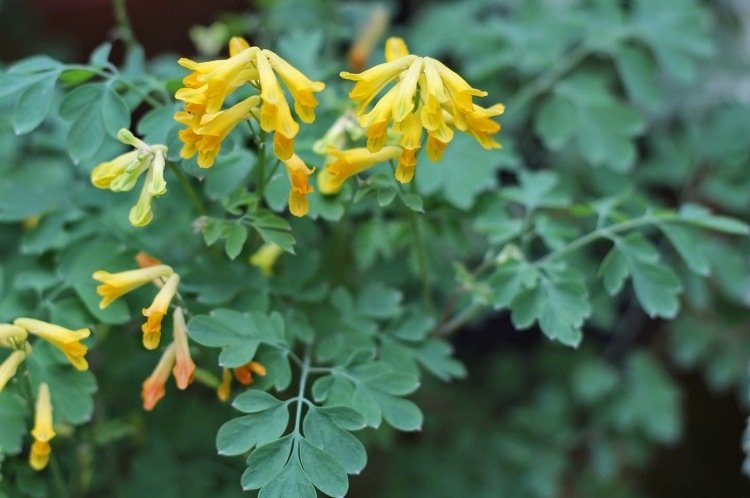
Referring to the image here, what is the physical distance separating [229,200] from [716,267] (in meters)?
0.94

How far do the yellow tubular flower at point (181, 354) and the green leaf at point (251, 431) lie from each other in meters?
0.08

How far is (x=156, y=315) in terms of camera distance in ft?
2.88

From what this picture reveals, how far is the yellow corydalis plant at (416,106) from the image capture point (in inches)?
32.9

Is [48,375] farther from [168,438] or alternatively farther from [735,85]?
[735,85]

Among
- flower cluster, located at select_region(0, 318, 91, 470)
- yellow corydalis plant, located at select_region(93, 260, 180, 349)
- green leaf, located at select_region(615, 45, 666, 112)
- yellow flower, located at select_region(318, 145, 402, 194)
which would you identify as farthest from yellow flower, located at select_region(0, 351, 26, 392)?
green leaf, located at select_region(615, 45, 666, 112)

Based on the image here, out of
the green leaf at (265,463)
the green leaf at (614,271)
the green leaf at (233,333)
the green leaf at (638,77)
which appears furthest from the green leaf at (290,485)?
the green leaf at (638,77)

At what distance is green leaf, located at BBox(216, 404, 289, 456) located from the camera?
87 cm

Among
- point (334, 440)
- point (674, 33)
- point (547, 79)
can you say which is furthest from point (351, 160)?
point (674, 33)

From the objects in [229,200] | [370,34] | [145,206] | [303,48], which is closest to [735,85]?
[370,34]

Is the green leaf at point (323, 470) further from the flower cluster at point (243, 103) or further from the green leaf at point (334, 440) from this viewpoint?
the flower cluster at point (243, 103)

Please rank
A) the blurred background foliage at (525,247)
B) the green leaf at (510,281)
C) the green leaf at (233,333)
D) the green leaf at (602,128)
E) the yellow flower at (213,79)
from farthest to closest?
1. the green leaf at (602,128)
2. the blurred background foliage at (525,247)
3. the green leaf at (510,281)
4. the green leaf at (233,333)
5. the yellow flower at (213,79)

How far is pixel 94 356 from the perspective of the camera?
127cm

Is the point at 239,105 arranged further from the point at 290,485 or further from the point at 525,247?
the point at 525,247

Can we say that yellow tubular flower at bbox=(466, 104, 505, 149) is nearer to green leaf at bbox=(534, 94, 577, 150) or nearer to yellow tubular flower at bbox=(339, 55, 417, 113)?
yellow tubular flower at bbox=(339, 55, 417, 113)
